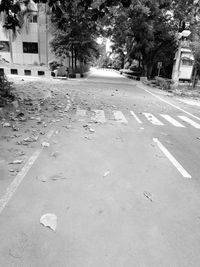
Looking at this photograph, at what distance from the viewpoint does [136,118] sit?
892 centimetres

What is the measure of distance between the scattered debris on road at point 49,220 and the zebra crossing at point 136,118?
5117 mm

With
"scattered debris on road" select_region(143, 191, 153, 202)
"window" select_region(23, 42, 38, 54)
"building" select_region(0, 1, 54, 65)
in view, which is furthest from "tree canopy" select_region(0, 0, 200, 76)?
"scattered debris on road" select_region(143, 191, 153, 202)

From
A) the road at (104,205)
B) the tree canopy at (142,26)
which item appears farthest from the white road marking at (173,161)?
the tree canopy at (142,26)

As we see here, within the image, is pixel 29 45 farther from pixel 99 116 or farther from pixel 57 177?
pixel 57 177

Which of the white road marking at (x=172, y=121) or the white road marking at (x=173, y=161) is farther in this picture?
the white road marking at (x=172, y=121)

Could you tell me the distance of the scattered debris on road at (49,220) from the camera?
9.41 feet

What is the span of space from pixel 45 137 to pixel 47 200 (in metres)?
2.77

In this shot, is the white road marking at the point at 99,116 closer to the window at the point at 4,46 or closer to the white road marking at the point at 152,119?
the white road marking at the point at 152,119

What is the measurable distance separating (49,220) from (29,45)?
36.1m

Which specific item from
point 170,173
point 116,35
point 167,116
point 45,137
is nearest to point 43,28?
point 116,35

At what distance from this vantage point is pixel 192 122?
9.17m

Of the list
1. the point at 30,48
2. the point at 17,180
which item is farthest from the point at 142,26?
the point at 17,180

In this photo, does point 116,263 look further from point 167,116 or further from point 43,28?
point 43,28

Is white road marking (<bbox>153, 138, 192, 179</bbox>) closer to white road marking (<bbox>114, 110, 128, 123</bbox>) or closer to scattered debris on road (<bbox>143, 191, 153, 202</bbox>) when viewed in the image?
scattered debris on road (<bbox>143, 191, 153, 202</bbox>)
